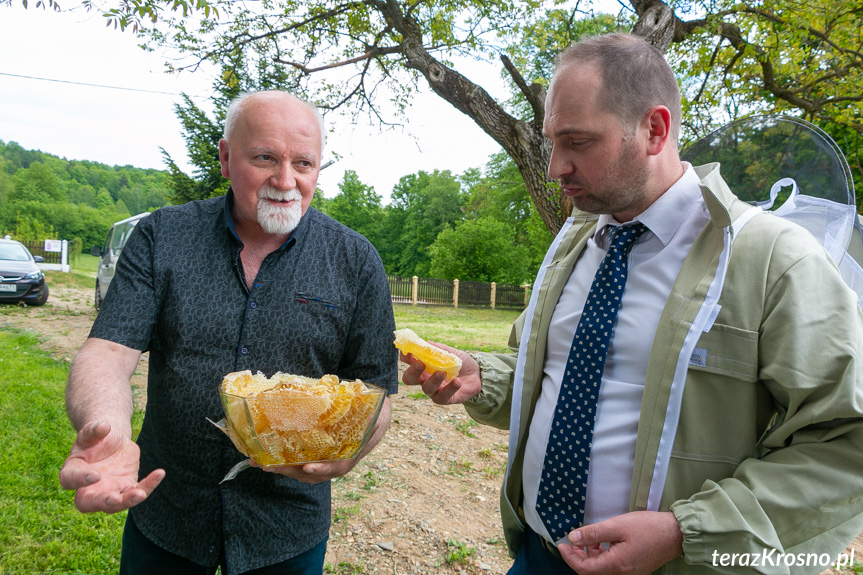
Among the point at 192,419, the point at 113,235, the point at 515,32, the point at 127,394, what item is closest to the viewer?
the point at 127,394

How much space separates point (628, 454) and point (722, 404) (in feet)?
1.04

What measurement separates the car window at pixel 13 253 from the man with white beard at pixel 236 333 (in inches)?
592

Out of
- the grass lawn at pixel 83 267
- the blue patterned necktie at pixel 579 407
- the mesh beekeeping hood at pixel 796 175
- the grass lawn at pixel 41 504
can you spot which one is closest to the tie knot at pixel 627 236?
the blue patterned necktie at pixel 579 407

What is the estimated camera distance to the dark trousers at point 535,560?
71.1 inches

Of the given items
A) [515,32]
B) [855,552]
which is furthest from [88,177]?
[855,552]

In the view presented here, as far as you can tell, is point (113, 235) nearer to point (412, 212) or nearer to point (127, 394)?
point (127, 394)

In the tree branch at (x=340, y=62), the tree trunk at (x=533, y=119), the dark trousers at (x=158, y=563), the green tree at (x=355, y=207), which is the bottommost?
the dark trousers at (x=158, y=563)

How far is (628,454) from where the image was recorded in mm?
1632

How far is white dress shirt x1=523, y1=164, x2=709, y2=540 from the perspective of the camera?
5.40 ft

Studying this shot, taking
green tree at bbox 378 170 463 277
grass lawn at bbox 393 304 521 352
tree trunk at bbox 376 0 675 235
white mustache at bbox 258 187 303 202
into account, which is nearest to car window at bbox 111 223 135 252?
grass lawn at bbox 393 304 521 352

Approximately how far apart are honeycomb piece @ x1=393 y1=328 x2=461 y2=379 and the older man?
5 centimetres

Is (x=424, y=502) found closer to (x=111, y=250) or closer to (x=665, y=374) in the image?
(x=665, y=374)

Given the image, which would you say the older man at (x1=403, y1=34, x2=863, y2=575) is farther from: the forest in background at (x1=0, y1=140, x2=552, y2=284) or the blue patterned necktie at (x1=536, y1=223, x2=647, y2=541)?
the forest in background at (x1=0, y1=140, x2=552, y2=284)

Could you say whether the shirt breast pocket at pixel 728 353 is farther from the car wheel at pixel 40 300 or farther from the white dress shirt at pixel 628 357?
the car wheel at pixel 40 300
